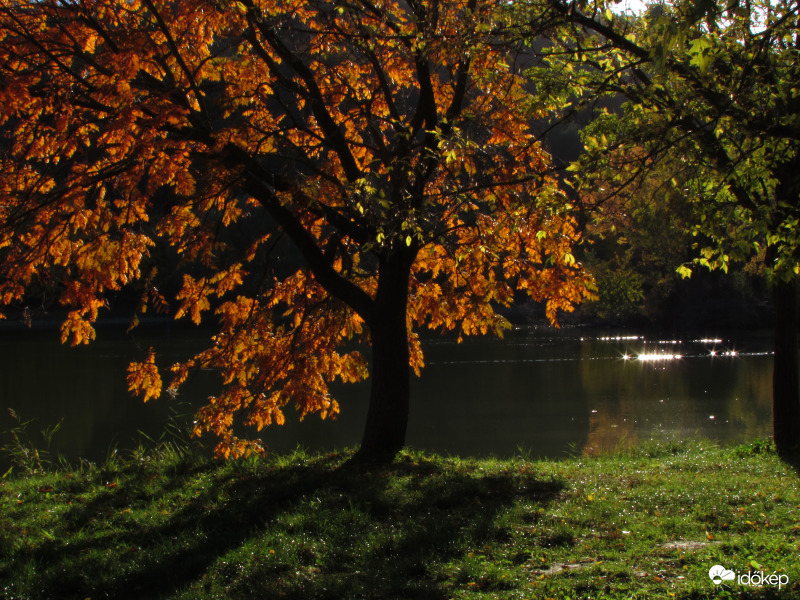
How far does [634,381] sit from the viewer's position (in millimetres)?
20875

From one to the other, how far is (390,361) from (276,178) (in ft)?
6.66

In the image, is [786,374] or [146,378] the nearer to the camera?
[146,378]

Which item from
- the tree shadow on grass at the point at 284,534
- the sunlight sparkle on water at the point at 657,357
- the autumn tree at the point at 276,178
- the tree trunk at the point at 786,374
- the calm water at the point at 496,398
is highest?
the autumn tree at the point at 276,178

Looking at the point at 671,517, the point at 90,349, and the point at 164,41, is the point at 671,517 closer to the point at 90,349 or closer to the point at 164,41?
the point at 164,41

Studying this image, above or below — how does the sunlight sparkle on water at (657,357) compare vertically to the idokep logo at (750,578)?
below

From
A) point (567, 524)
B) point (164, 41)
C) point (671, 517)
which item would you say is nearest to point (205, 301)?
point (164, 41)

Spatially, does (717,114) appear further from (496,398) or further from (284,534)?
(496,398)

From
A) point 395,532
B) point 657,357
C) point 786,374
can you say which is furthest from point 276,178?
point 657,357

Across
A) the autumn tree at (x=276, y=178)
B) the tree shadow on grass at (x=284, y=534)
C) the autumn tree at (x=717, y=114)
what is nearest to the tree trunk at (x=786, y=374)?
the autumn tree at (x=717, y=114)

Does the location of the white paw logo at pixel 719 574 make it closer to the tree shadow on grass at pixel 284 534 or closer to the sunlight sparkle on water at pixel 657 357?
the tree shadow on grass at pixel 284 534

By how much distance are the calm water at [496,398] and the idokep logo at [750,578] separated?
5.12 metres

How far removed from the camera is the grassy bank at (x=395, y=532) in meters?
3.91

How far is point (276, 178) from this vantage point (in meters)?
6.32

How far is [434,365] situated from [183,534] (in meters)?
19.5
